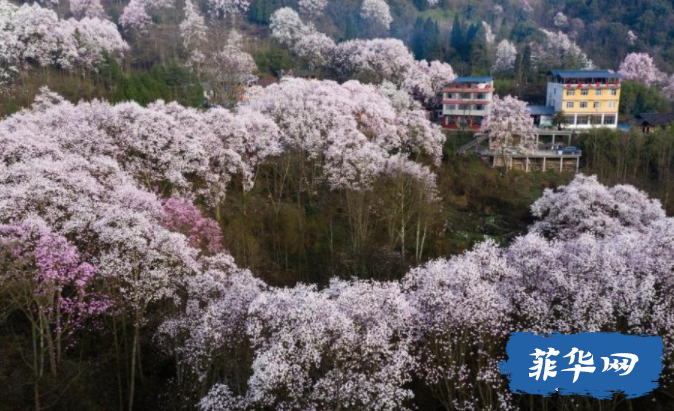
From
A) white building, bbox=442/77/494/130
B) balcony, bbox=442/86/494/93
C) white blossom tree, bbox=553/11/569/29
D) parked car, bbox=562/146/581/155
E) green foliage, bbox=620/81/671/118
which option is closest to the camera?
parked car, bbox=562/146/581/155

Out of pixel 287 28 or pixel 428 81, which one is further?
pixel 287 28

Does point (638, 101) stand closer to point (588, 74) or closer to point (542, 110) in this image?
point (588, 74)

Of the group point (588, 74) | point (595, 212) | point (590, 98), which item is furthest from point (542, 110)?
point (595, 212)

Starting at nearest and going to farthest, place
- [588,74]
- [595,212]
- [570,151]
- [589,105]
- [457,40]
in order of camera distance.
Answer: [595,212] → [570,151] → [589,105] → [588,74] → [457,40]

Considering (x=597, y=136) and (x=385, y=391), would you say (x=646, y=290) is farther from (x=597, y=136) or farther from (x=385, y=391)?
(x=597, y=136)

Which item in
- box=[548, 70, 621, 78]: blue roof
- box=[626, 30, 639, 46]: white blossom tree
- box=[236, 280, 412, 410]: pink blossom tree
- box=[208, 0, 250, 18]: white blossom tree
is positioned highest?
box=[208, 0, 250, 18]: white blossom tree

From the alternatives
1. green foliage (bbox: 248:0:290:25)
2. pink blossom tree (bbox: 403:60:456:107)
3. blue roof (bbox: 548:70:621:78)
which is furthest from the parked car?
green foliage (bbox: 248:0:290:25)

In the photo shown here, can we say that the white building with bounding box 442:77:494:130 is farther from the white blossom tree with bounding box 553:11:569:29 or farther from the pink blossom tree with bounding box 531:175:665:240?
the white blossom tree with bounding box 553:11:569:29
